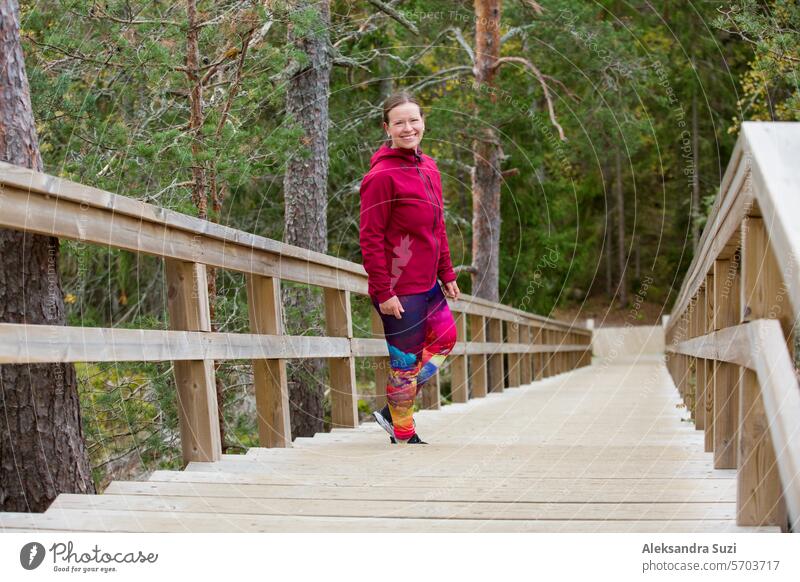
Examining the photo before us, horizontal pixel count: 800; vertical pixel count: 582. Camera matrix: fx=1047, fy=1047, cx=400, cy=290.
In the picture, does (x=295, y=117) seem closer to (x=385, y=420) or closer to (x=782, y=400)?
(x=385, y=420)

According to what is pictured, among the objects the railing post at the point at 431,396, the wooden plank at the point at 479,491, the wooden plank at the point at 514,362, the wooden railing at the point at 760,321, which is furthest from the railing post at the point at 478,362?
the wooden plank at the point at 479,491

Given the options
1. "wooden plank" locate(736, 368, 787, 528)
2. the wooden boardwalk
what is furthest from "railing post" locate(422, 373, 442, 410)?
"wooden plank" locate(736, 368, 787, 528)

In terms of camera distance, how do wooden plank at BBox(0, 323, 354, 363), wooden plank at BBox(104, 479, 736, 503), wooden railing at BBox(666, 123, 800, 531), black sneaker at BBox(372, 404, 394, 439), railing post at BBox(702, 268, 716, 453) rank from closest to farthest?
wooden railing at BBox(666, 123, 800, 531) → wooden plank at BBox(0, 323, 354, 363) → wooden plank at BBox(104, 479, 736, 503) → railing post at BBox(702, 268, 716, 453) → black sneaker at BBox(372, 404, 394, 439)

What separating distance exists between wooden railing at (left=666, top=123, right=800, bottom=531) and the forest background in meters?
3.58

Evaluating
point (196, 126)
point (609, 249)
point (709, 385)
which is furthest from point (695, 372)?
point (609, 249)

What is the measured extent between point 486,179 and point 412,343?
34.4 feet

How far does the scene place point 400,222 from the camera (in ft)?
16.9

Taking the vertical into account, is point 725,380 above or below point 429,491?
above

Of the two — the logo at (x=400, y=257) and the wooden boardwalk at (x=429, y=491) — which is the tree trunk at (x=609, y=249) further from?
the logo at (x=400, y=257)

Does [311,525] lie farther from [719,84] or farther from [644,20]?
[719,84]

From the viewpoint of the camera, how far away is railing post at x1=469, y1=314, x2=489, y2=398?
11.1m

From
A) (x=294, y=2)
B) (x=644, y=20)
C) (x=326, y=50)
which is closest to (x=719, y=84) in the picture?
(x=644, y=20)

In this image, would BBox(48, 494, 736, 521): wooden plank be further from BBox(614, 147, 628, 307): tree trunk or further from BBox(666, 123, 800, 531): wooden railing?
BBox(614, 147, 628, 307): tree trunk

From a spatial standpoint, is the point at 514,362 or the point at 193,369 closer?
the point at 193,369
